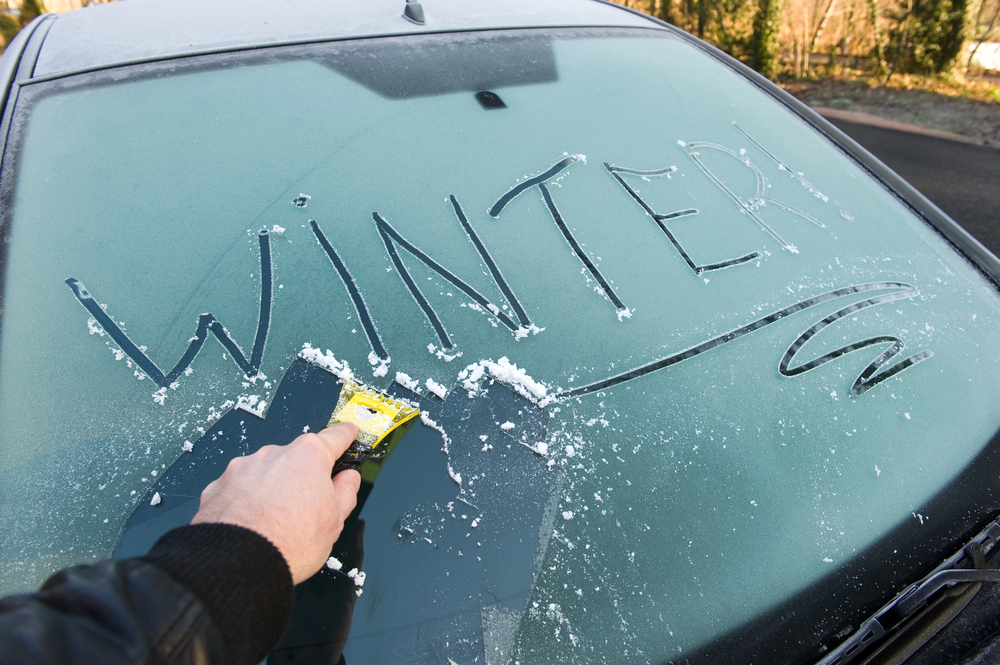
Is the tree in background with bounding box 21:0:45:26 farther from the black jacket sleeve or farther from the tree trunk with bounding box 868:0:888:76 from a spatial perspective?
the tree trunk with bounding box 868:0:888:76

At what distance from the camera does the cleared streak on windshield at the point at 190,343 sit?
3.16ft

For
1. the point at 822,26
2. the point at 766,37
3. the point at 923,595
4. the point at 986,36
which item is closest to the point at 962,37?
the point at 986,36

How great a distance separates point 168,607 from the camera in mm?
632

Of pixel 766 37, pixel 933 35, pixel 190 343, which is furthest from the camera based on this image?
pixel 766 37

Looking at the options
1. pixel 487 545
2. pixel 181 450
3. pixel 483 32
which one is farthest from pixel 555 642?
pixel 483 32

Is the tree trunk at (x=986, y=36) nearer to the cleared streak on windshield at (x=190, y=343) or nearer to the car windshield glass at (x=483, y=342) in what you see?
the car windshield glass at (x=483, y=342)

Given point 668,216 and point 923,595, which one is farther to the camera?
point 668,216

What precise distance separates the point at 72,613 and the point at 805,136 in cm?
199

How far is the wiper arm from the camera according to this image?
0.90 metres

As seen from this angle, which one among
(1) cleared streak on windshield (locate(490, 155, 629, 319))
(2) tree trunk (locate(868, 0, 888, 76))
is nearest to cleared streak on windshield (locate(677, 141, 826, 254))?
(1) cleared streak on windshield (locate(490, 155, 629, 319))

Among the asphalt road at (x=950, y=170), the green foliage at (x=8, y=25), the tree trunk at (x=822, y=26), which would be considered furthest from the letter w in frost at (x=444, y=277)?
the tree trunk at (x=822, y=26)

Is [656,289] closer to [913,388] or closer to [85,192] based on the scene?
[913,388]

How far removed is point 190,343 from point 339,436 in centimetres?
34

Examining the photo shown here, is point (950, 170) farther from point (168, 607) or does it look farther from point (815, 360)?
point (168, 607)
